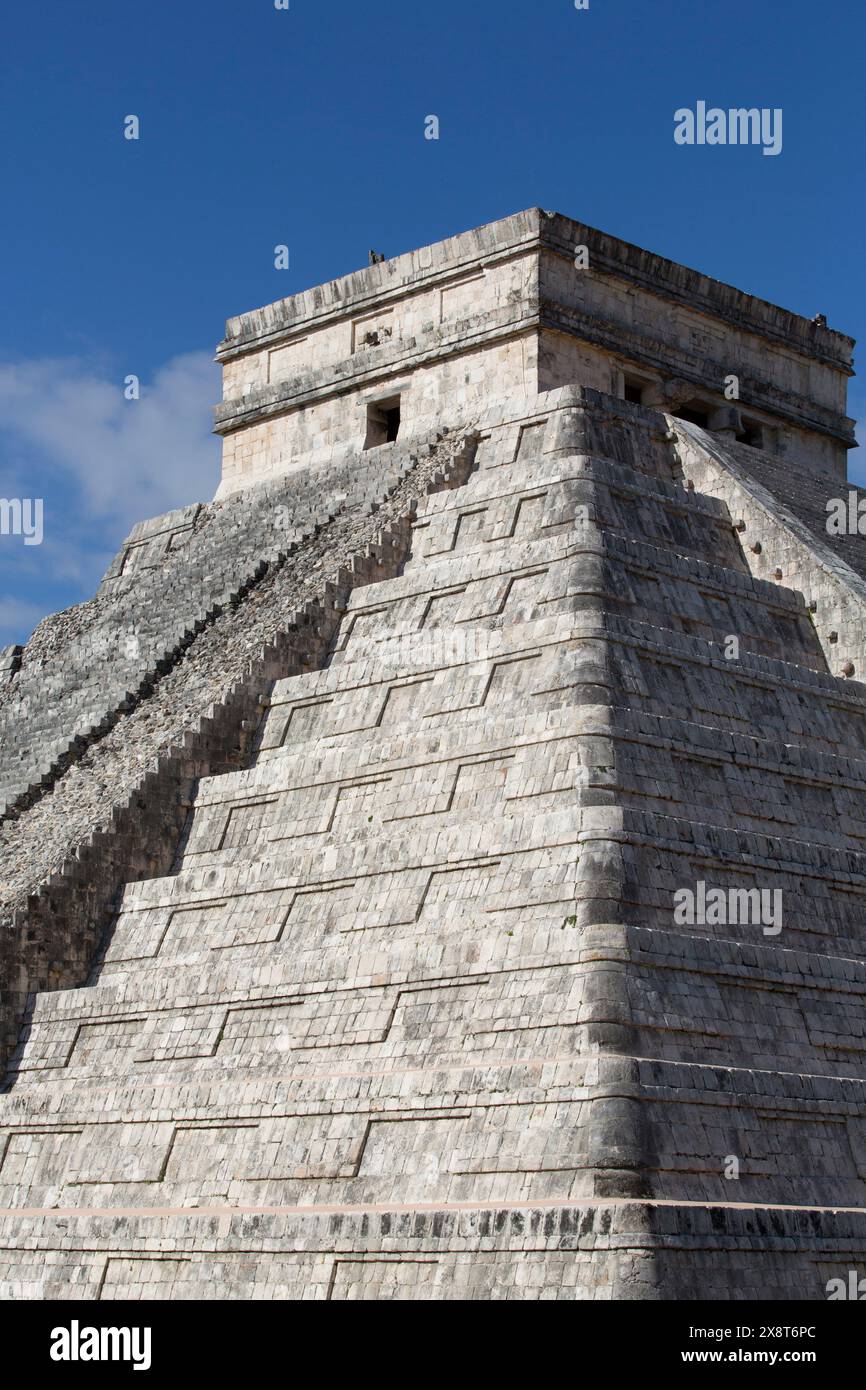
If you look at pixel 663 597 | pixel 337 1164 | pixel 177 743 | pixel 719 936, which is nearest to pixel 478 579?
pixel 663 597

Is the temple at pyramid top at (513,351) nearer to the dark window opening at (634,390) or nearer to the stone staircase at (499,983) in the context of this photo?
the dark window opening at (634,390)

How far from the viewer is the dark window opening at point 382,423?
2827 centimetres

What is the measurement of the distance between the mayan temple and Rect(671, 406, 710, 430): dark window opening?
1821 millimetres

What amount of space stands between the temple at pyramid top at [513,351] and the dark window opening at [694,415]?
52mm

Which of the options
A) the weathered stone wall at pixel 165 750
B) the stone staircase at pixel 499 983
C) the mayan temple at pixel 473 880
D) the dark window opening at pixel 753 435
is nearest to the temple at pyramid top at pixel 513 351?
the dark window opening at pixel 753 435

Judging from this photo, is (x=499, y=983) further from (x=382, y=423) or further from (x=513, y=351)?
(x=382, y=423)

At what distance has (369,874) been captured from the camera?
61.0ft

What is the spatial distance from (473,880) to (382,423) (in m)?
11.9

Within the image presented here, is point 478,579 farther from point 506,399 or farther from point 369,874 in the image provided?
point 506,399

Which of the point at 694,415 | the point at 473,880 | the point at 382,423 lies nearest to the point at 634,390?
the point at 694,415

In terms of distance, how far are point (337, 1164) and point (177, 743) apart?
235 inches

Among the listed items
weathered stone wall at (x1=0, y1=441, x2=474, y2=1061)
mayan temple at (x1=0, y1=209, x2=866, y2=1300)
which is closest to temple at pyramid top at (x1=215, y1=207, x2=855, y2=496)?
mayan temple at (x1=0, y1=209, x2=866, y2=1300)

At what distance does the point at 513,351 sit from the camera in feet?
86.9

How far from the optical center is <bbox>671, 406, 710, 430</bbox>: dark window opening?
1128 inches
